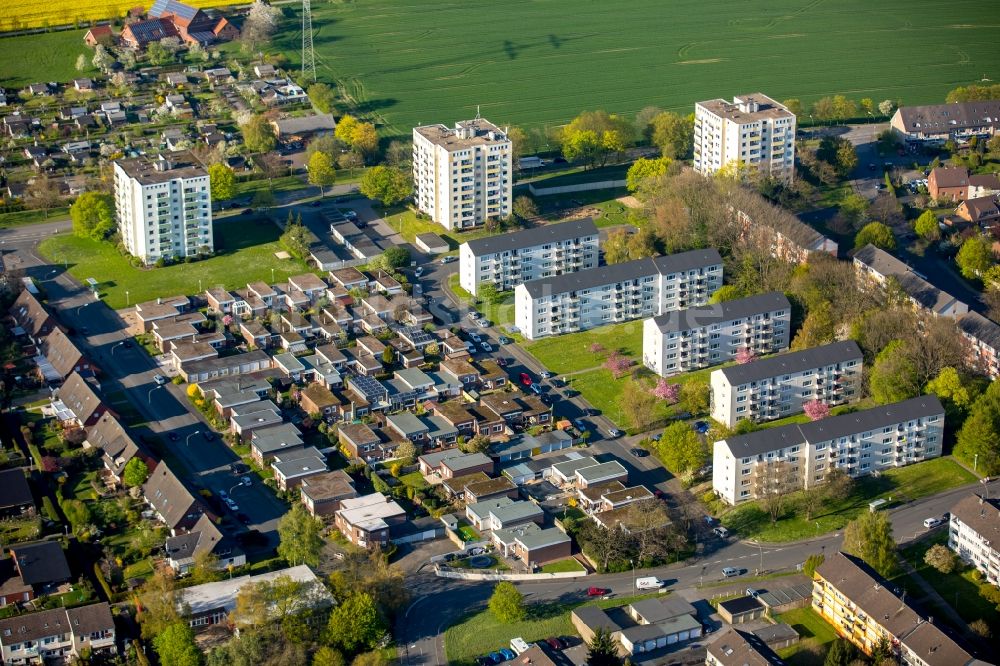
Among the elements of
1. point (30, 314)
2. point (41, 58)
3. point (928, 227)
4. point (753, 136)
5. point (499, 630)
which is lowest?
point (499, 630)

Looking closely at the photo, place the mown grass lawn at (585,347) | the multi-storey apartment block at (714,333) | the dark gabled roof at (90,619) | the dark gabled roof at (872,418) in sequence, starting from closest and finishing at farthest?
the dark gabled roof at (90,619) → the dark gabled roof at (872,418) → the multi-storey apartment block at (714,333) → the mown grass lawn at (585,347)

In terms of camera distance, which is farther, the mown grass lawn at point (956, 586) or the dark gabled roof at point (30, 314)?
the dark gabled roof at point (30, 314)

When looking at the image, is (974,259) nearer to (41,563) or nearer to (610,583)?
(610,583)

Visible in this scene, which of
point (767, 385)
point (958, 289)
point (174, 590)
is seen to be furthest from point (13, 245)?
point (958, 289)

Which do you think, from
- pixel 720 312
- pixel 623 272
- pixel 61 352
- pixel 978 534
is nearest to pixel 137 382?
pixel 61 352

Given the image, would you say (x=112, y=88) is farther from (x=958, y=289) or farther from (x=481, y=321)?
(x=958, y=289)

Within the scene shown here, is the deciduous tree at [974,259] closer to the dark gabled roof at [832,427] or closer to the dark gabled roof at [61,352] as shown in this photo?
the dark gabled roof at [832,427]

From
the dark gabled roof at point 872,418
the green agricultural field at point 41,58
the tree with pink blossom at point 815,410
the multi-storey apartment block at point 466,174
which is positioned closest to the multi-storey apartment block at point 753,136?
the multi-storey apartment block at point 466,174

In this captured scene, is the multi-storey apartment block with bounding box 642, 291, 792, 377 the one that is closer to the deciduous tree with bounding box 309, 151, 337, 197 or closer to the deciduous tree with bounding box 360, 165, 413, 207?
the deciduous tree with bounding box 360, 165, 413, 207
